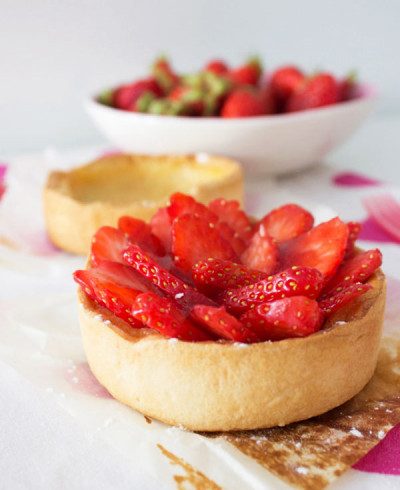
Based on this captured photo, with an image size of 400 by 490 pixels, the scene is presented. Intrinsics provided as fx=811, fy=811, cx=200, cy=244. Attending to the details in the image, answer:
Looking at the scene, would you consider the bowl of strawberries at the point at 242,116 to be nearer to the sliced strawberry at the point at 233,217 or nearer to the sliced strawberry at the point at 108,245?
the sliced strawberry at the point at 233,217

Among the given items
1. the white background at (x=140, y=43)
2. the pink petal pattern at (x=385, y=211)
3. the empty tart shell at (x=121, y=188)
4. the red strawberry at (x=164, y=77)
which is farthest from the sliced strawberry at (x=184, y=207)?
the white background at (x=140, y=43)

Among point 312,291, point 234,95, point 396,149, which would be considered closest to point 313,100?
point 234,95

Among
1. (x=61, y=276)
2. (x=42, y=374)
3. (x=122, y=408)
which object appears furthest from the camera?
(x=61, y=276)

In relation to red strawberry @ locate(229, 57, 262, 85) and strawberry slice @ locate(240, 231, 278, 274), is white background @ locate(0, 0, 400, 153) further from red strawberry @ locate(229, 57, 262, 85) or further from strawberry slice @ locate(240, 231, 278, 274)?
strawberry slice @ locate(240, 231, 278, 274)

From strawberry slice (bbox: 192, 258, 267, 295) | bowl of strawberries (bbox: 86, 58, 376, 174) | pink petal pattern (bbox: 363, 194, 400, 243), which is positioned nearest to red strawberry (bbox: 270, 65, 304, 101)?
bowl of strawberries (bbox: 86, 58, 376, 174)

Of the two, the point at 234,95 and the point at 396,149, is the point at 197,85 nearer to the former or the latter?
the point at 234,95

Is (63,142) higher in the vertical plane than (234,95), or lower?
lower

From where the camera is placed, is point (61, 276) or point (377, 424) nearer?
point (377, 424)

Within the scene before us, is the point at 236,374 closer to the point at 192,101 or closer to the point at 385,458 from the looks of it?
the point at 385,458
